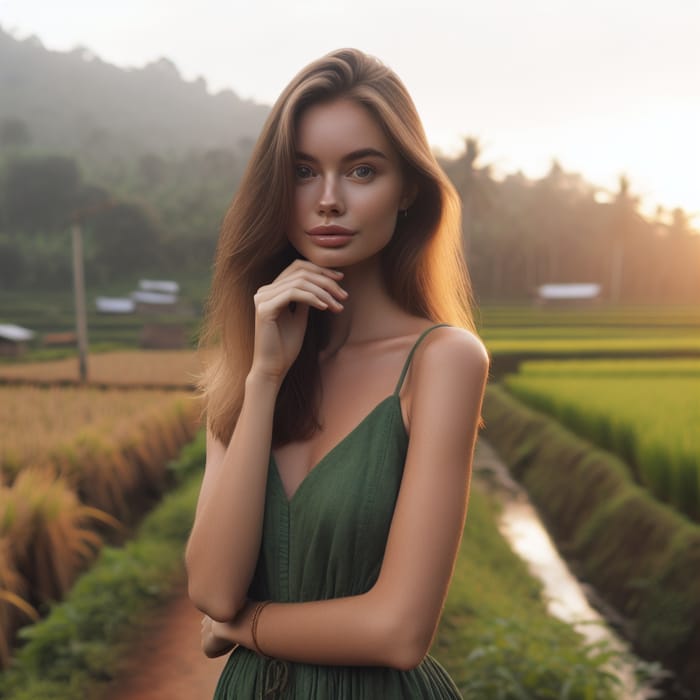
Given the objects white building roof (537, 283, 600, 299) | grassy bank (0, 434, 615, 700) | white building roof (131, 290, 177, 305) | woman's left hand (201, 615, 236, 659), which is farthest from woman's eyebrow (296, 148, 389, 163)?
white building roof (537, 283, 600, 299)

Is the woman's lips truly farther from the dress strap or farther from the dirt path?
the dirt path

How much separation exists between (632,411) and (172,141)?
90.0 meters

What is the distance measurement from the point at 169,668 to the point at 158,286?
35.7 metres

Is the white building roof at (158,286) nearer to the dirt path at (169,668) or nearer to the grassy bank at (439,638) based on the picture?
the grassy bank at (439,638)

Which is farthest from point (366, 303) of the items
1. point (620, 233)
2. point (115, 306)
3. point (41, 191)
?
point (620, 233)

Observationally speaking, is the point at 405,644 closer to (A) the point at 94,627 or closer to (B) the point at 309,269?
(B) the point at 309,269

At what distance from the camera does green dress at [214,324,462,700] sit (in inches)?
45.5

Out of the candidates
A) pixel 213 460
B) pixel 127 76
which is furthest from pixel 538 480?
pixel 127 76

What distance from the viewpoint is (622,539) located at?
21.9ft

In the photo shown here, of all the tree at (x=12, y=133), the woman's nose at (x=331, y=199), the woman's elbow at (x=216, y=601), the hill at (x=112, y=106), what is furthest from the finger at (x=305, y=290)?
the hill at (x=112, y=106)

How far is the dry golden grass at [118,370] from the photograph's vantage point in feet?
53.1

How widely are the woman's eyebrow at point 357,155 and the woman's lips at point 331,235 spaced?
0.10 m

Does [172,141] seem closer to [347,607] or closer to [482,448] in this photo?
[482,448]

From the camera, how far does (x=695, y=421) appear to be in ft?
24.8
